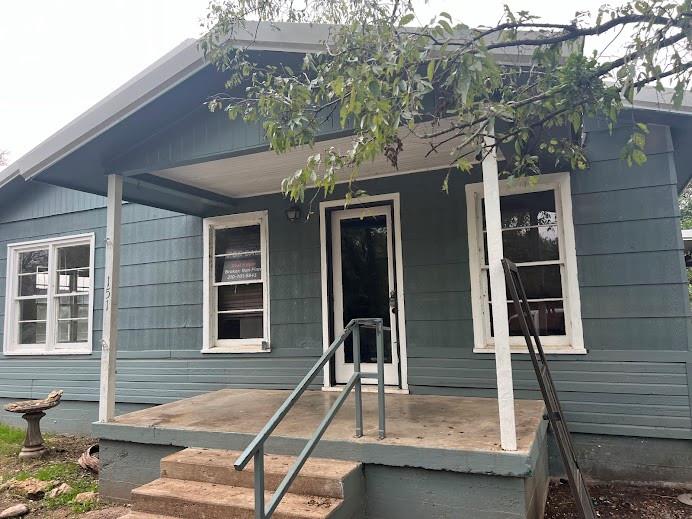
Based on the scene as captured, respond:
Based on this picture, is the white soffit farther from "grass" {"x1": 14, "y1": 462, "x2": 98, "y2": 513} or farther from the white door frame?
"grass" {"x1": 14, "y1": 462, "x2": 98, "y2": 513}

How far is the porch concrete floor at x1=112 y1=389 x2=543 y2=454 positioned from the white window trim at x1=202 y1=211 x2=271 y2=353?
67cm

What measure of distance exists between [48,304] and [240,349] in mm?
3208

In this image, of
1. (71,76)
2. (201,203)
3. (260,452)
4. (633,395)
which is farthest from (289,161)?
(71,76)

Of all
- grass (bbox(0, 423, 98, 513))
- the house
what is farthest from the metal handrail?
grass (bbox(0, 423, 98, 513))

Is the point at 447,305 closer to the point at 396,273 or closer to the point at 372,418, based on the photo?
the point at 396,273

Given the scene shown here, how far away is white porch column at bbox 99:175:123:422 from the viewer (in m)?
4.05

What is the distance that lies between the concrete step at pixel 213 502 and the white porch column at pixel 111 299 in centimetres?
128

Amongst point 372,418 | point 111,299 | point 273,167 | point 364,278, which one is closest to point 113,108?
point 273,167

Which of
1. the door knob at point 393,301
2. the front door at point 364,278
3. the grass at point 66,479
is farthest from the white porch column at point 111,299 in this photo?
the door knob at point 393,301

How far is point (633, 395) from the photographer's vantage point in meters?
3.87

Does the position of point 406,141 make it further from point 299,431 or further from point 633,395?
point 633,395

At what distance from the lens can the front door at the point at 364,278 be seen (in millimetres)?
4891

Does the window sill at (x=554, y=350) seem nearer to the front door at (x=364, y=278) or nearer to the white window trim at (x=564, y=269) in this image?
the white window trim at (x=564, y=269)

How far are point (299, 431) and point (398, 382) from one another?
5.23 feet
